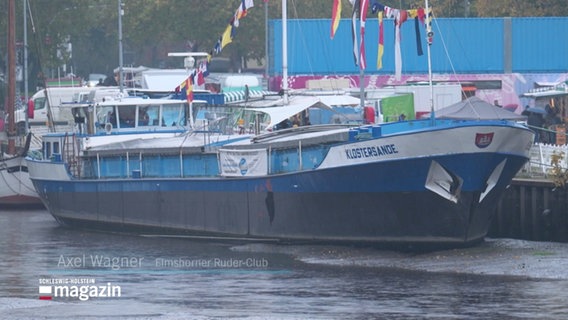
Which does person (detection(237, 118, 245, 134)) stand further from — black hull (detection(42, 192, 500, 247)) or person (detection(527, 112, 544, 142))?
person (detection(527, 112, 544, 142))

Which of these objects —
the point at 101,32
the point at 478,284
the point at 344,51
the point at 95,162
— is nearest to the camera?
the point at 478,284

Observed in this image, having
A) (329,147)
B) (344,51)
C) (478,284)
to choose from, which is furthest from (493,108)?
(344,51)

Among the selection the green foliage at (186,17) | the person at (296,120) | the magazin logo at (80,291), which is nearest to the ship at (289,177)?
the person at (296,120)

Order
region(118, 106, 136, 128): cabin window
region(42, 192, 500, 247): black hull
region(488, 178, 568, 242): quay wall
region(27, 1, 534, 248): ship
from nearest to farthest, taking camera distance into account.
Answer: region(27, 1, 534, 248): ship → region(42, 192, 500, 247): black hull → region(488, 178, 568, 242): quay wall → region(118, 106, 136, 128): cabin window

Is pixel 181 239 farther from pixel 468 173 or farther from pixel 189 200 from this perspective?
pixel 468 173

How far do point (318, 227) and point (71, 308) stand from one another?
963 centimetres

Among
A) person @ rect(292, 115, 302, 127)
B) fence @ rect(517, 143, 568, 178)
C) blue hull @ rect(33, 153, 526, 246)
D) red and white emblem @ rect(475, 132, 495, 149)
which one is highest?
red and white emblem @ rect(475, 132, 495, 149)

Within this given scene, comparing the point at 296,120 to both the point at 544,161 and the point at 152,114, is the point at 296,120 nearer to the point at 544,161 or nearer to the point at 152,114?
the point at 152,114

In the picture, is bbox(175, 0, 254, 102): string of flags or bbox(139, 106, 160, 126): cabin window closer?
bbox(175, 0, 254, 102): string of flags

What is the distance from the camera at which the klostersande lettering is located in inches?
1045

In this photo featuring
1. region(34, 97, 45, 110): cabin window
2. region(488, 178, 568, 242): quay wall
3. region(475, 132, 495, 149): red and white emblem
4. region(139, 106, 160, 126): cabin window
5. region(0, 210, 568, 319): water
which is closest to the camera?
region(0, 210, 568, 319): water

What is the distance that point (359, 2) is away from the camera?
31375 mm

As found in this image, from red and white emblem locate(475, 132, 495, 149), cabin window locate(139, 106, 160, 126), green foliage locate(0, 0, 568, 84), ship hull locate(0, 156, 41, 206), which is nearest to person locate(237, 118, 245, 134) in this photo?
cabin window locate(139, 106, 160, 126)

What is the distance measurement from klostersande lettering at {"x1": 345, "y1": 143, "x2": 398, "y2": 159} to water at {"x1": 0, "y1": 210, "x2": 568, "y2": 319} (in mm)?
2043
